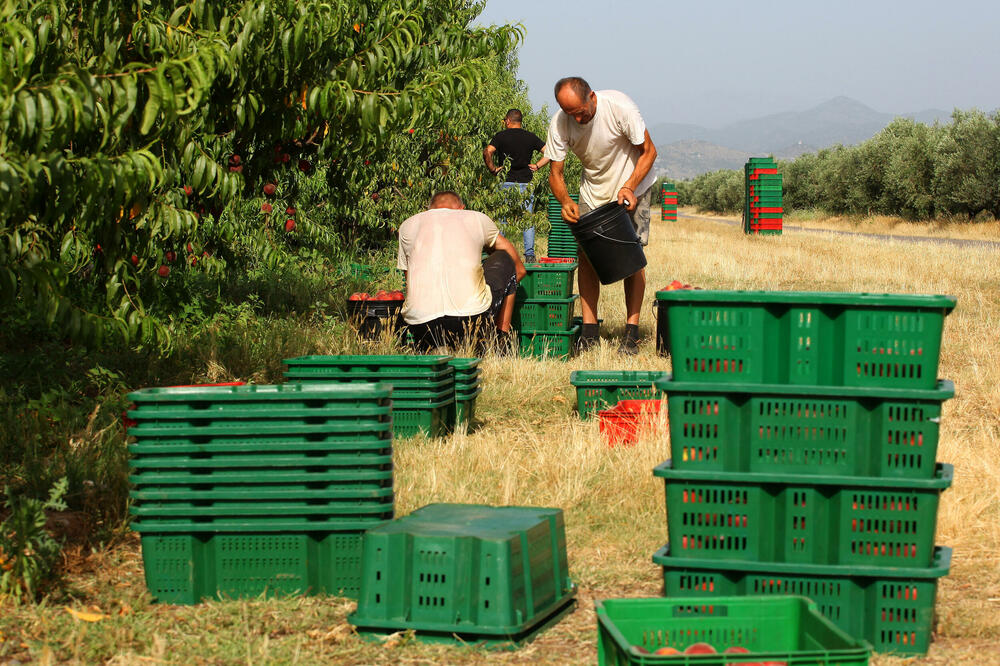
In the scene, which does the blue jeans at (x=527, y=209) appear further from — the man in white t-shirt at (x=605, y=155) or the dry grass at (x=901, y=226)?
the dry grass at (x=901, y=226)

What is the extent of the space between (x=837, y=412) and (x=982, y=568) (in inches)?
53.5

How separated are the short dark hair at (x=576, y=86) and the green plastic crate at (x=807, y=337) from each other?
4880 millimetres

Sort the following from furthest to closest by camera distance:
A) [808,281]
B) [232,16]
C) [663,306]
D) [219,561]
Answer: [808,281], [663,306], [232,16], [219,561]

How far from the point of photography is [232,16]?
223 inches

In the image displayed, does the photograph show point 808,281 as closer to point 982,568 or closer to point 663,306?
point 663,306

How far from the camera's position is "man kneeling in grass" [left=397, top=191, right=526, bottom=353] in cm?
772

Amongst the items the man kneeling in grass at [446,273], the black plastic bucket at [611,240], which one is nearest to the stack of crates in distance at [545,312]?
the black plastic bucket at [611,240]

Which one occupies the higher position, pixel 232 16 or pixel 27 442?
pixel 232 16

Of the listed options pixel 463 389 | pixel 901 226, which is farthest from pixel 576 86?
pixel 901 226

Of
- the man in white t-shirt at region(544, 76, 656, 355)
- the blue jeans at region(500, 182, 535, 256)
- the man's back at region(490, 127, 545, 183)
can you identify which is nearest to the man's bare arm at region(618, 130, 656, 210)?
the man in white t-shirt at region(544, 76, 656, 355)

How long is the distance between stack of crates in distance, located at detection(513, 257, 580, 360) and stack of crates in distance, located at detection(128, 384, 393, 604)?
4.91m

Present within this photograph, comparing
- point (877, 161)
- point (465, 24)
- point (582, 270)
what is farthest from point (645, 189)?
point (877, 161)

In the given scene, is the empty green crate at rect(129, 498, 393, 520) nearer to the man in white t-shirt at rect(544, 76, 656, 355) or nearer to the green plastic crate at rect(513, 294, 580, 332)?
the man in white t-shirt at rect(544, 76, 656, 355)

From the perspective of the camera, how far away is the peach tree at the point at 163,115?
388cm
